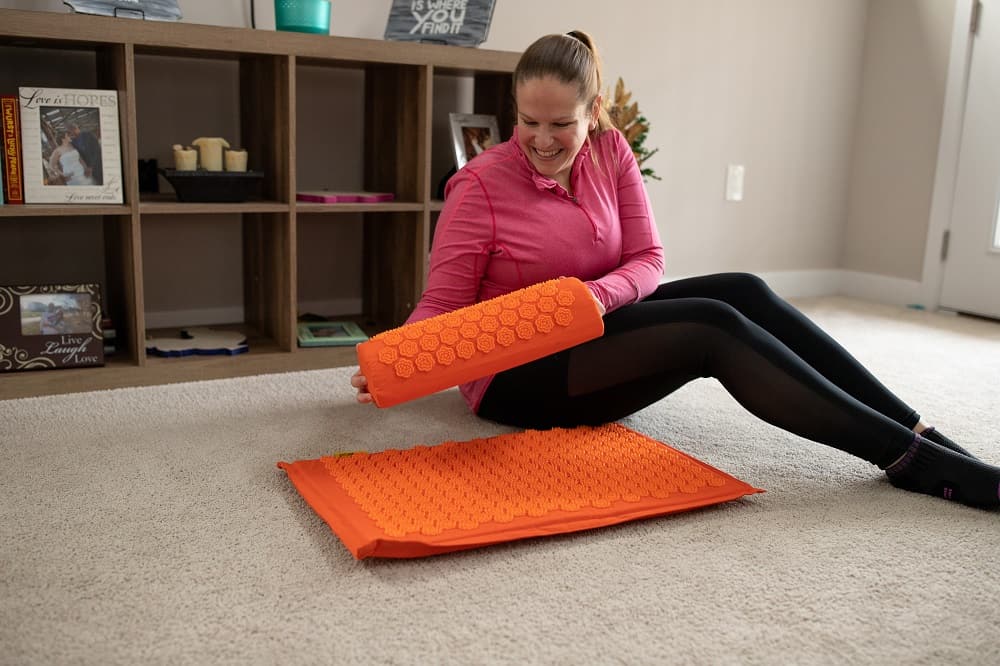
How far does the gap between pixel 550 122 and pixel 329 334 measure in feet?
3.44

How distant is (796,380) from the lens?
1439mm

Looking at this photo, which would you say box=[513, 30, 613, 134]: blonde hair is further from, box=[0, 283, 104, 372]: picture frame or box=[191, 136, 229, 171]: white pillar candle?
box=[0, 283, 104, 372]: picture frame

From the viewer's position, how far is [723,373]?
152 centimetres

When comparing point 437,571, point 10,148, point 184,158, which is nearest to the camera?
point 437,571

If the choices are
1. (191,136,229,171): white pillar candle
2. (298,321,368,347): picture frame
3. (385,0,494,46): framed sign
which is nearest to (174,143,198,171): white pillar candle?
(191,136,229,171): white pillar candle

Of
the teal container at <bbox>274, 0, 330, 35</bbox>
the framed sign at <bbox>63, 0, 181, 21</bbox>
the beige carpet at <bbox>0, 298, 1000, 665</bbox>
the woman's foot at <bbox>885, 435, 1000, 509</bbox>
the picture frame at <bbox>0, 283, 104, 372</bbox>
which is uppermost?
the teal container at <bbox>274, 0, 330, 35</bbox>

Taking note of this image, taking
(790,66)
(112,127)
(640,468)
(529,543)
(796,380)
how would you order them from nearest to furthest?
1. (529,543)
2. (796,380)
3. (640,468)
4. (112,127)
5. (790,66)

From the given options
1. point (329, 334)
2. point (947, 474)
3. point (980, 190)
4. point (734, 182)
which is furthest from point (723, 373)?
point (980, 190)

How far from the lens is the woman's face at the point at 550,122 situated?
60.3 inches

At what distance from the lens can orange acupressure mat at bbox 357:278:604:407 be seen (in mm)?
1465

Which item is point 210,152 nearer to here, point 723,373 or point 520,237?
point 520,237

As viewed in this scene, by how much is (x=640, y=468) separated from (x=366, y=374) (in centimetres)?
49

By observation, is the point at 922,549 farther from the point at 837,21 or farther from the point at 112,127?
the point at 837,21

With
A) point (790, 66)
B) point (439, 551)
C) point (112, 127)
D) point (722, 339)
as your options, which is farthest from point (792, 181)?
point (439, 551)
